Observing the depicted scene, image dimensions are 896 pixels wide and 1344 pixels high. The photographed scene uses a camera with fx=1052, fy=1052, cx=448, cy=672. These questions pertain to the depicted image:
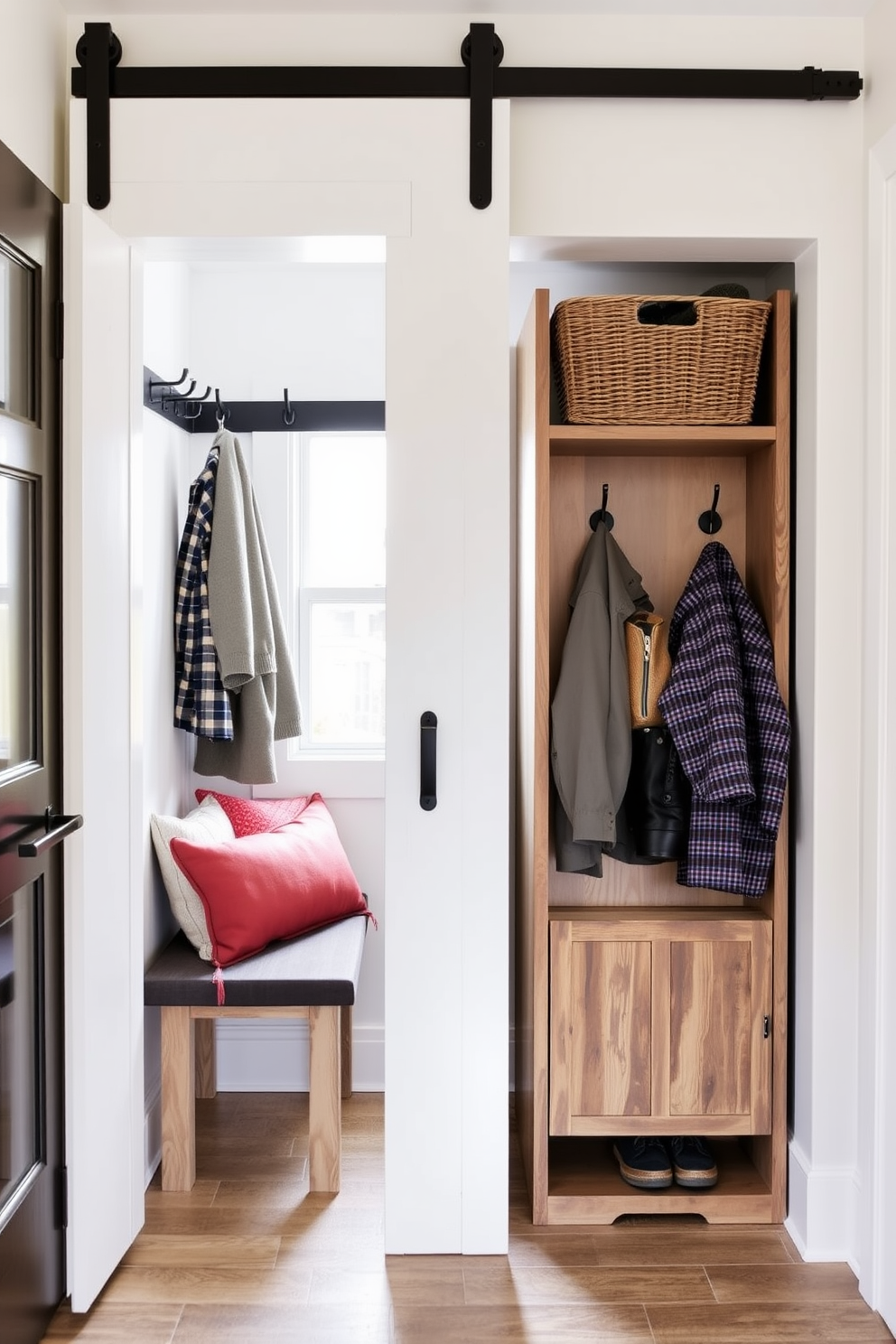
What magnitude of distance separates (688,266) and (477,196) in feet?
2.64

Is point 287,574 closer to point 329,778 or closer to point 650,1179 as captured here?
point 329,778

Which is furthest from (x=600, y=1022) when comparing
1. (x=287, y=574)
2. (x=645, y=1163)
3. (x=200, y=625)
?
(x=287, y=574)

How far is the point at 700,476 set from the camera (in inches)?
101

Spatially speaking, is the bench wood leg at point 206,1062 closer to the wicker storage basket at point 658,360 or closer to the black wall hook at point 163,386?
the black wall hook at point 163,386

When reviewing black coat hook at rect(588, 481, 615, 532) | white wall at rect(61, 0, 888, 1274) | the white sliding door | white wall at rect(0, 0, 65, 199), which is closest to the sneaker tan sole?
white wall at rect(61, 0, 888, 1274)

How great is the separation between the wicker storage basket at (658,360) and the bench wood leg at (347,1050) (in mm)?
1700

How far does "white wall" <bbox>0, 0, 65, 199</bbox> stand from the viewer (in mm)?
1860

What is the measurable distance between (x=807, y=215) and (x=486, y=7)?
786mm

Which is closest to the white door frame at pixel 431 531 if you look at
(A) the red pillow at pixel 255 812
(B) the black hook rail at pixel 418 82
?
(B) the black hook rail at pixel 418 82

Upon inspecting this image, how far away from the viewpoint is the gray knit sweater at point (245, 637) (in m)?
2.66

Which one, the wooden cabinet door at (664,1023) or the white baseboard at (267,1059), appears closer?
the wooden cabinet door at (664,1023)

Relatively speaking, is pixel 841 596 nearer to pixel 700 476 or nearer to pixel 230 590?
pixel 700 476

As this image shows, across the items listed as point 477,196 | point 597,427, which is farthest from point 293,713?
point 477,196

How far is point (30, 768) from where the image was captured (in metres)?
1.91
